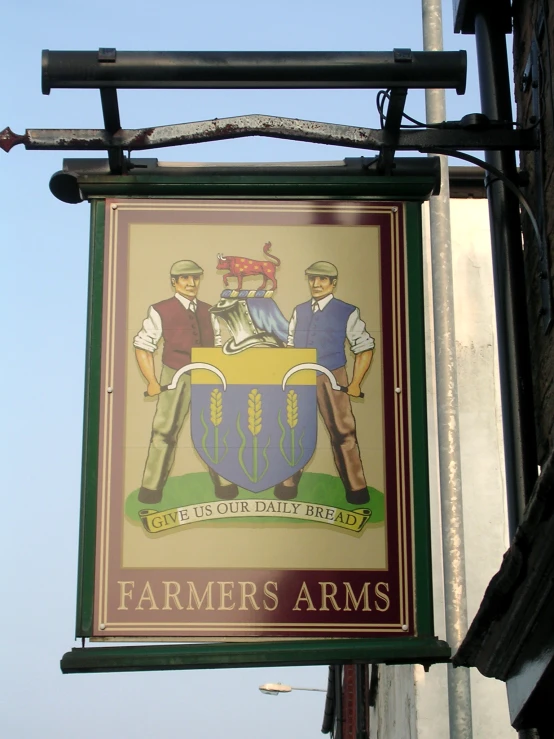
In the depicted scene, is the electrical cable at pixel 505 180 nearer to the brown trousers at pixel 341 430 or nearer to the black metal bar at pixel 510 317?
the black metal bar at pixel 510 317

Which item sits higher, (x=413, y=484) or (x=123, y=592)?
(x=413, y=484)

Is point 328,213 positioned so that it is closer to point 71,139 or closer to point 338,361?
point 338,361

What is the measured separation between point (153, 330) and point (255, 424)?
675mm

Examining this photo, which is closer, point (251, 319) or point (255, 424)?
point (255, 424)

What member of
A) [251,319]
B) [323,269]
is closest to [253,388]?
[251,319]

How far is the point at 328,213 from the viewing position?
19.9ft

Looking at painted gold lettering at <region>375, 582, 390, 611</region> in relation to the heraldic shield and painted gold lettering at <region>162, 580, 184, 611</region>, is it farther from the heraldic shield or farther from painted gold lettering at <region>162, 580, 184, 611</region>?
painted gold lettering at <region>162, 580, 184, 611</region>

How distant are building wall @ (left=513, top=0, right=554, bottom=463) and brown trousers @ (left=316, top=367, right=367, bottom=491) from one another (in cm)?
83

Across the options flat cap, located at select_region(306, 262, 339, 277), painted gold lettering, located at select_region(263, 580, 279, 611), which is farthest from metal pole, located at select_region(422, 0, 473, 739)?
flat cap, located at select_region(306, 262, 339, 277)

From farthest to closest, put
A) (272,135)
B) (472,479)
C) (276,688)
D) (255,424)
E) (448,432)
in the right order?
(276,688)
(472,479)
(448,432)
(272,135)
(255,424)

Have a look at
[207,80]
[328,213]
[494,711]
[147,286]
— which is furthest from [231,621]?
[494,711]

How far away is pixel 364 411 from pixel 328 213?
103 cm

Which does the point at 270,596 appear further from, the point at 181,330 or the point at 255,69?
the point at 255,69

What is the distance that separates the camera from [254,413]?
18.7 feet
